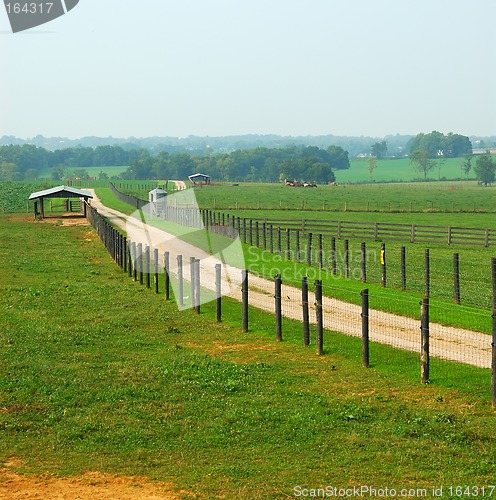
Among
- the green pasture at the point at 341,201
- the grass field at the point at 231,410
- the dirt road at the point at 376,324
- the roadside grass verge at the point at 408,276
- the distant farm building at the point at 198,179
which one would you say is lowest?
the green pasture at the point at 341,201

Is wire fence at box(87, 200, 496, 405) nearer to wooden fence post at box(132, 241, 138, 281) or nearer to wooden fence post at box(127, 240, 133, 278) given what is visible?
wooden fence post at box(132, 241, 138, 281)

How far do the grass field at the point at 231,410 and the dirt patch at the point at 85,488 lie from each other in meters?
0.20

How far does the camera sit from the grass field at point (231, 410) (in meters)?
9.91

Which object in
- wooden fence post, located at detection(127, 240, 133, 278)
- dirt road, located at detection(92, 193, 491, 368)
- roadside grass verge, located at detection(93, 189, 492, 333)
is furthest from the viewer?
wooden fence post, located at detection(127, 240, 133, 278)

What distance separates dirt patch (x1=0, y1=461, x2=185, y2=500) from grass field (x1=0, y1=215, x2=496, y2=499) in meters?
0.20

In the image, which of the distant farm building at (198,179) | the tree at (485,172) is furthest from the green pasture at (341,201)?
the tree at (485,172)

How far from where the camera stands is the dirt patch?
9.28 metres

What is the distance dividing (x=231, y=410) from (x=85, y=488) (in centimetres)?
304

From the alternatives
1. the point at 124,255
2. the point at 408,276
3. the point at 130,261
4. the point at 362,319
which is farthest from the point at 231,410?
the point at 124,255

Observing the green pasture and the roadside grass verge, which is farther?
the green pasture

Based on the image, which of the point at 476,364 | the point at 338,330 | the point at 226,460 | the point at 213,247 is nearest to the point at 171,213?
the point at 213,247

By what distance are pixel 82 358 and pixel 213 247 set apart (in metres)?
24.7

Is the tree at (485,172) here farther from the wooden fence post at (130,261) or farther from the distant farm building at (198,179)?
the wooden fence post at (130,261)

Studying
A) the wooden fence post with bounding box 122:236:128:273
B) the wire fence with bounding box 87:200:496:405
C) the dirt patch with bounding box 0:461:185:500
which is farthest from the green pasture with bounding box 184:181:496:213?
the dirt patch with bounding box 0:461:185:500
